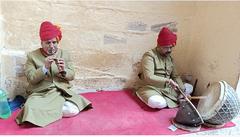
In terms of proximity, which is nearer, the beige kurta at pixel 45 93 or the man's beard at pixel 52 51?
the beige kurta at pixel 45 93

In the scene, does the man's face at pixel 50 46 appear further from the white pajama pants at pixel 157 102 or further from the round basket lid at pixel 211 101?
the round basket lid at pixel 211 101

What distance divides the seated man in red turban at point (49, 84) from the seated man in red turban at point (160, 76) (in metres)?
0.49

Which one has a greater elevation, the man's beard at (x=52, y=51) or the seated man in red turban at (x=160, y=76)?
the man's beard at (x=52, y=51)

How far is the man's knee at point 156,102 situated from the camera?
230cm

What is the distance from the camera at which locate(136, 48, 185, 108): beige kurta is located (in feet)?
7.83

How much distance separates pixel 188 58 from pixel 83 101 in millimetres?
1150

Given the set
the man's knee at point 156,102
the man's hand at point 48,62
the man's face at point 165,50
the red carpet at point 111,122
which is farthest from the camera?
the man's face at point 165,50

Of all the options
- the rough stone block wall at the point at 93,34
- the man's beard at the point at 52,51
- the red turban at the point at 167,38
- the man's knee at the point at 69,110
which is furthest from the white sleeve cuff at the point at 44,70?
the red turban at the point at 167,38

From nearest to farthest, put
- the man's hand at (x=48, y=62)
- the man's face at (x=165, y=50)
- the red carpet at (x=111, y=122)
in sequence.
Answer: the red carpet at (x=111, y=122) < the man's hand at (x=48, y=62) < the man's face at (x=165, y=50)

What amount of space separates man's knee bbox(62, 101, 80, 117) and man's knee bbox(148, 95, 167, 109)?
567mm

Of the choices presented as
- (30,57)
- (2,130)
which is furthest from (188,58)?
(2,130)

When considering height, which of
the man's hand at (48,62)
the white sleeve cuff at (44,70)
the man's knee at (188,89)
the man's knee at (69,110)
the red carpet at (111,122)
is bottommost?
the red carpet at (111,122)

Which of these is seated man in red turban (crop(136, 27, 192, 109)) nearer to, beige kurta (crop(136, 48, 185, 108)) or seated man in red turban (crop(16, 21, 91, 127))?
beige kurta (crop(136, 48, 185, 108))

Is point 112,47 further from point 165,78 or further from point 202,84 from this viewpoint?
point 202,84
